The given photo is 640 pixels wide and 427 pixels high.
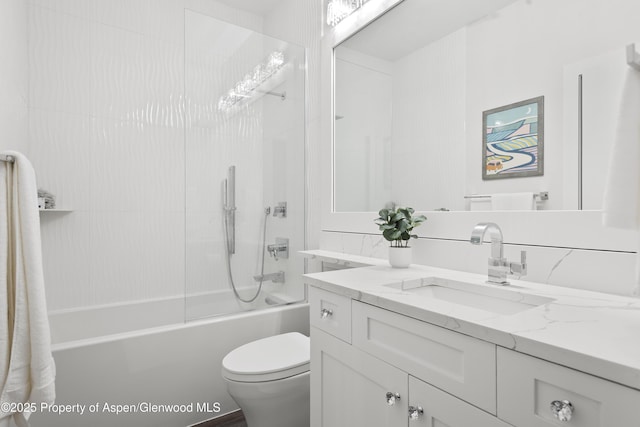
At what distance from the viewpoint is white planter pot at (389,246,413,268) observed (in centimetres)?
139

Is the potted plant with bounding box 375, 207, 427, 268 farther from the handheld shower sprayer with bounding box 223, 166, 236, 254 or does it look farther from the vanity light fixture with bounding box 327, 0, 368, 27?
the vanity light fixture with bounding box 327, 0, 368, 27

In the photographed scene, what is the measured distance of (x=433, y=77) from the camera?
4.88ft

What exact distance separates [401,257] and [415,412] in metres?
0.66

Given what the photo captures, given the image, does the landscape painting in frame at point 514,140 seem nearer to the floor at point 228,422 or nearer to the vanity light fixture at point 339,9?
the vanity light fixture at point 339,9

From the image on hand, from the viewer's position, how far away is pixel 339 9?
200 cm

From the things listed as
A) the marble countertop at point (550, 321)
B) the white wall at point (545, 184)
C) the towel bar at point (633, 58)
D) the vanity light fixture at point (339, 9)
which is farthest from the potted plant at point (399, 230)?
the vanity light fixture at point (339, 9)

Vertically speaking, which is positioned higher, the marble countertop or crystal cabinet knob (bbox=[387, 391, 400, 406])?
the marble countertop

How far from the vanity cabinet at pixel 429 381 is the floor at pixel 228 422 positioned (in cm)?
72

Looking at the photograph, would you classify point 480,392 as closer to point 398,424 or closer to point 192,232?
point 398,424

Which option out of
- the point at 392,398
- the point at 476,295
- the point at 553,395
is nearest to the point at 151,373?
the point at 392,398

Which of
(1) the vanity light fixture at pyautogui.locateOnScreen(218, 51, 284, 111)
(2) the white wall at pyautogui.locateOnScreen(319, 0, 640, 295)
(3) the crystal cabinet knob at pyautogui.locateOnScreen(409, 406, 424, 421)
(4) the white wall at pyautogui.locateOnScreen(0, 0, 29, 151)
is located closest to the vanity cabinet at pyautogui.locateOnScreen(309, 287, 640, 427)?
(3) the crystal cabinet knob at pyautogui.locateOnScreen(409, 406, 424, 421)

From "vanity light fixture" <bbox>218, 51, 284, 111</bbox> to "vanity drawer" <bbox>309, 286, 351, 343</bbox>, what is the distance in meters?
1.28

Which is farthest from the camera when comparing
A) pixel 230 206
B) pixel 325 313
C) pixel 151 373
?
pixel 230 206

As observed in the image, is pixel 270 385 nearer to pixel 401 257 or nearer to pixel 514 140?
pixel 401 257
